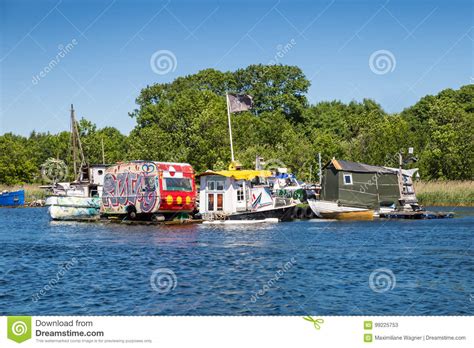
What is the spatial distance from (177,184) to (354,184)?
650 inches

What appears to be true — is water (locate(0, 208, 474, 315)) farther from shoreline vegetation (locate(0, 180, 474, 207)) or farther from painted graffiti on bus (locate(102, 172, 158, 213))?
shoreline vegetation (locate(0, 180, 474, 207))

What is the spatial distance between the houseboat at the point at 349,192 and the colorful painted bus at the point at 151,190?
38.7 ft

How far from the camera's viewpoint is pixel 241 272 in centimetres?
3089

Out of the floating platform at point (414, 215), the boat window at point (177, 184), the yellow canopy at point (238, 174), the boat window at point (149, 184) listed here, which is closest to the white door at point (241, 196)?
the yellow canopy at point (238, 174)

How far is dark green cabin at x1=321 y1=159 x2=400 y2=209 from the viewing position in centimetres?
6394

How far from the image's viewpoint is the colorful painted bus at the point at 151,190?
58250 mm

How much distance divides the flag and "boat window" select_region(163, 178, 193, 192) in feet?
24.0

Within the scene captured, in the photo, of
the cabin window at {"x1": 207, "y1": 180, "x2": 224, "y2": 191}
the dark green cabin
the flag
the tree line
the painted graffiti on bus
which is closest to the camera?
the painted graffiti on bus

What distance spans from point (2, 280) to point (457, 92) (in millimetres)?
119649

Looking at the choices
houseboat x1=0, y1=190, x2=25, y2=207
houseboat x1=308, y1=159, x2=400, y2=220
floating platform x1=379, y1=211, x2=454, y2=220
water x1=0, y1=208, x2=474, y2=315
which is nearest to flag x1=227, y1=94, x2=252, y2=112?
houseboat x1=308, y1=159, x2=400, y2=220

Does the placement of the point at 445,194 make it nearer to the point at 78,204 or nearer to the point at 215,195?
the point at 215,195

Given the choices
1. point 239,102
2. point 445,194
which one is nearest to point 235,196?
point 239,102

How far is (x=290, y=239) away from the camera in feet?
147

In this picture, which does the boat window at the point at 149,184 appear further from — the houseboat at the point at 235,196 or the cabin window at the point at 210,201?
the cabin window at the point at 210,201
